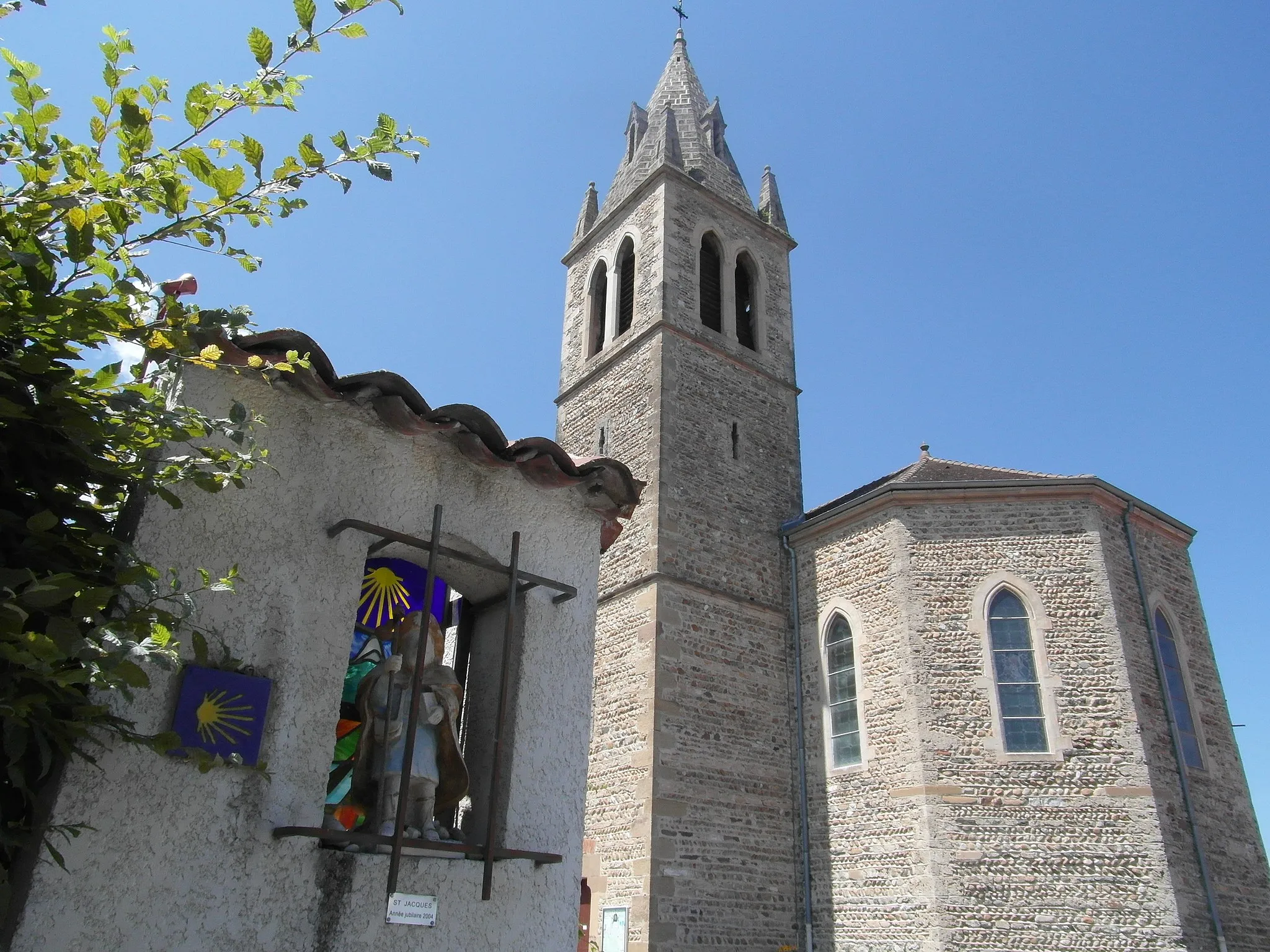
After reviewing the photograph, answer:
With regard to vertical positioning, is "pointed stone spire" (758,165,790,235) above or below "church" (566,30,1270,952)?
above

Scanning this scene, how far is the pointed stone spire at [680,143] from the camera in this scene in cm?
1936

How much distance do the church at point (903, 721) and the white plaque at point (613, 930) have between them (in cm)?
3

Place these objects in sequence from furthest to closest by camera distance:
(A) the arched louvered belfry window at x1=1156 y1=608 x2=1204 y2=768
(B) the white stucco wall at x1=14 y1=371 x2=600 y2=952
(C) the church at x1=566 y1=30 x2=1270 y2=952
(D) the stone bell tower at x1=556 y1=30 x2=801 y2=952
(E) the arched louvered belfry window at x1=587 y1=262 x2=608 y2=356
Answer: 1. (E) the arched louvered belfry window at x1=587 y1=262 x2=608 y2=356
2. (D) the stone bell tower at x1=556 y1=30 x2=801 y2=952
3. (A) the arched louvered belfry window at x1=1156 y1=608 x2=1204 y2=768
4. (C) the church at x1=566 y1=30 x2=1270 y2=952
5. (B) the white stucco wall at x1=14 y1=371 x2=600 y2=952

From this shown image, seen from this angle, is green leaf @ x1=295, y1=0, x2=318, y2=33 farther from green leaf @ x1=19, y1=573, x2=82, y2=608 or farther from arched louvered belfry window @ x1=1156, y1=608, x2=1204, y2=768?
arched louvered belfry window @ x1=1156, y1=608, x2=1204, y2=768

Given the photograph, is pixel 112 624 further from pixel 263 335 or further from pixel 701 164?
pixel 701 164

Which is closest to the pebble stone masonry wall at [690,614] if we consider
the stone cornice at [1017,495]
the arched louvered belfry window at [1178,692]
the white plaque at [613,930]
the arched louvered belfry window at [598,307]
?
the white plaque at [613,930]

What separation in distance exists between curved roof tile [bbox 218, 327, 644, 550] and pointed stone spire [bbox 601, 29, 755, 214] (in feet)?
46.3

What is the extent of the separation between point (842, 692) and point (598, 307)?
9.73m

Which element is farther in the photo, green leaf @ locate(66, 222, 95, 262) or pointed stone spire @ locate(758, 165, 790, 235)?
pointed stone spire @ locate(758, 165, 790, 235)

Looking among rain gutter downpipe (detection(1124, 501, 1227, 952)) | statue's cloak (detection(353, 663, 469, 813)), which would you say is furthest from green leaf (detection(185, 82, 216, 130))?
rain gutter downpipe (detection(1124, 501, 1227, 952))

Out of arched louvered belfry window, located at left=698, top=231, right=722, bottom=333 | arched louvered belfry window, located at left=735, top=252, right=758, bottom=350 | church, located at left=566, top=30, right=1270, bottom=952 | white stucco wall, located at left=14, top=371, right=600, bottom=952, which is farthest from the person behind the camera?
arched louvered belfry window, located at left=735, top=252, right=758, bottom=350

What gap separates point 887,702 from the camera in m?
12.4

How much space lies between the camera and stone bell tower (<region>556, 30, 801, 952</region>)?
1213 centimetres

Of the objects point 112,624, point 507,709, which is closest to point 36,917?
point 112,624
